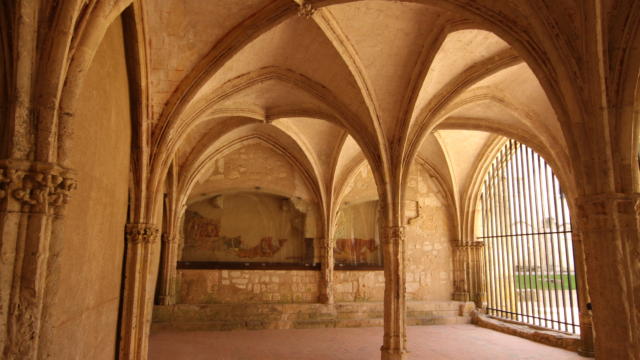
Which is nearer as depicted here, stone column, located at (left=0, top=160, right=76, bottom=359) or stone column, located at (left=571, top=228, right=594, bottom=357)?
→ stone column, located at (left=0, top=160, right=76, bottom=359)

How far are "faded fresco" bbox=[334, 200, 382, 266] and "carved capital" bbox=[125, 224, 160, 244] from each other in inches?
301

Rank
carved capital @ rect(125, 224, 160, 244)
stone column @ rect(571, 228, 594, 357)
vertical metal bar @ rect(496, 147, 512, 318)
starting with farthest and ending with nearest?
1. vertical metal bar @ rect(496, 147, 512, 318)
2. stone column @ rect(571, 228, 594, 357)
3. carved capital @ rect(125, 224, 160, 244)

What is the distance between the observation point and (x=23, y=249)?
2.67m

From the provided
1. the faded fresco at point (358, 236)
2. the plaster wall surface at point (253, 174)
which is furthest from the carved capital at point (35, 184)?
the faded fresco at point (358, 236)

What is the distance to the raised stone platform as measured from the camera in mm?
10578

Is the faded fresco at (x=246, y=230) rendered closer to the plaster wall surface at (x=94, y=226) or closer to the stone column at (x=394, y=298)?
the stone column at (x=394, y=298)

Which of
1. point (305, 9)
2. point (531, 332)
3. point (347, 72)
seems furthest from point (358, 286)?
point (305, 9)

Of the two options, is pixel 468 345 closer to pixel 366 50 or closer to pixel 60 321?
pixel 366 50

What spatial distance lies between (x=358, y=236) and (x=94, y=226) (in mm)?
10228

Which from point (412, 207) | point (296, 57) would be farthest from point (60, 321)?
point (412, 207)

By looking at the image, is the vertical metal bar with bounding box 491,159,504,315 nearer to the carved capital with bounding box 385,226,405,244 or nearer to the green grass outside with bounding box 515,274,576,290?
the green grass outside with bounding box 515,274,576,290

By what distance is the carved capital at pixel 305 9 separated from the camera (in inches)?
224

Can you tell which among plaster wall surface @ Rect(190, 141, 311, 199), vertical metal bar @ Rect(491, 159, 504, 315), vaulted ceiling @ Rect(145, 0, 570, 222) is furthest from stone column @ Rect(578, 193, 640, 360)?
plaster wall surface @ Rect(190, 141, 311, 199)

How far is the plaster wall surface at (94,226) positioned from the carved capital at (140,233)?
0.97ft
